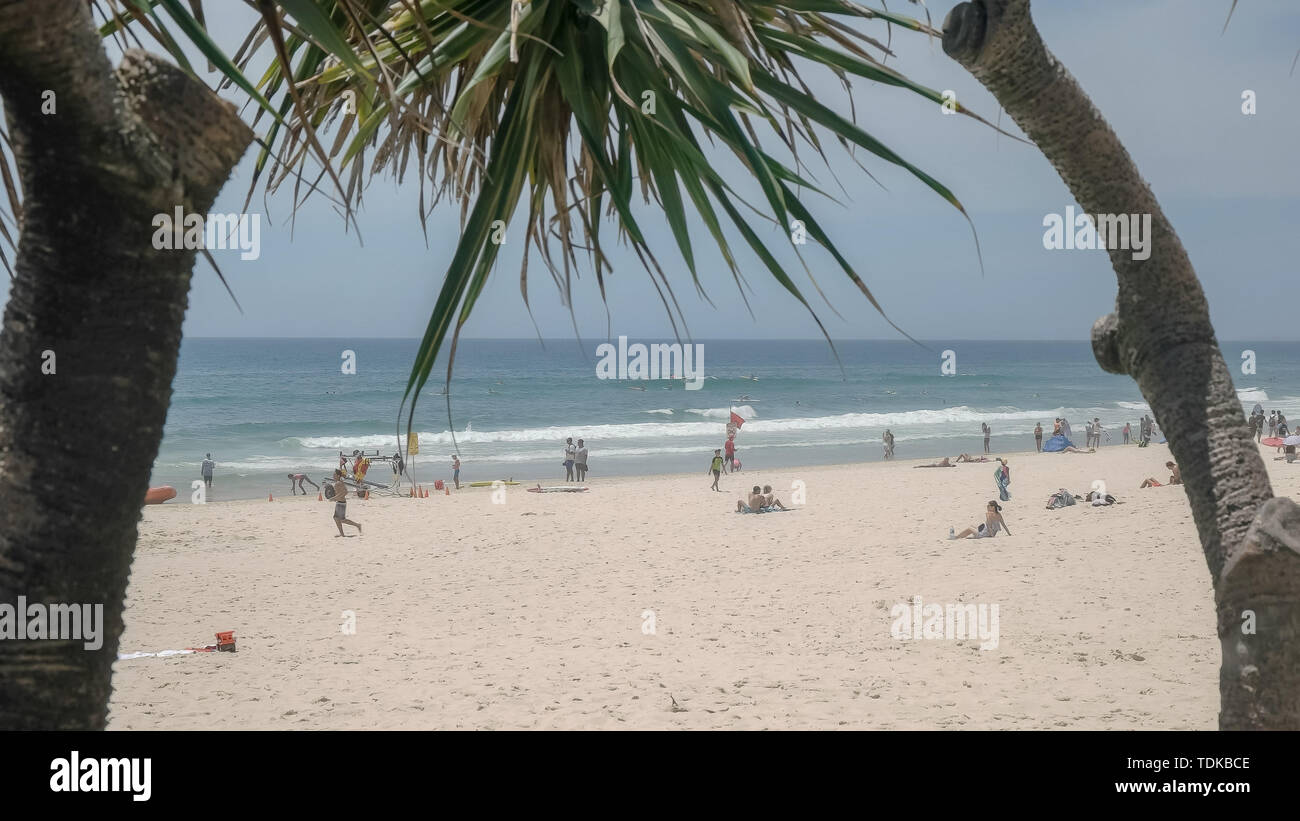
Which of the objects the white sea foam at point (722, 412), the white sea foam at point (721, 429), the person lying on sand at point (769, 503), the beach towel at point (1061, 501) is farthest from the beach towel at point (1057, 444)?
the white sea foam at point (722, 412)

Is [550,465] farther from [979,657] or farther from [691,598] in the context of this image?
[979,657]

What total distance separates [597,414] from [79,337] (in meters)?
51.2

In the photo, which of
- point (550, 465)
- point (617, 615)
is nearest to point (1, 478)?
point (617, 615)

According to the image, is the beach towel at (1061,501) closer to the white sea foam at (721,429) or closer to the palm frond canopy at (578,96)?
the palm frond canopy at (578,96)

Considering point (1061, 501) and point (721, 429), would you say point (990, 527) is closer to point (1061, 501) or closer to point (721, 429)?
point (1061, 501)

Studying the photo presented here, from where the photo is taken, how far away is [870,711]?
294 inches

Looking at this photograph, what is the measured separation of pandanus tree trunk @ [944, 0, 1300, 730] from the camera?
252 centimetres

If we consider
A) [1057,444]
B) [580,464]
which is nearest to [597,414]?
[580,464]

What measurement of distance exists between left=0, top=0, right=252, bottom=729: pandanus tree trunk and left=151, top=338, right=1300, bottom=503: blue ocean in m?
16.2

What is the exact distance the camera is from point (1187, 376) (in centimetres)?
277

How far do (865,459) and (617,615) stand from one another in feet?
81.9

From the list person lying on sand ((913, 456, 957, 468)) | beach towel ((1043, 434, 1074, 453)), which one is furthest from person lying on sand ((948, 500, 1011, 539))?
beach towel ((1043, 434, 1074, 453))

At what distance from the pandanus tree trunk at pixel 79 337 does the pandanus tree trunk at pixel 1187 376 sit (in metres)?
2.16

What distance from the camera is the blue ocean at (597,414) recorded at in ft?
115
